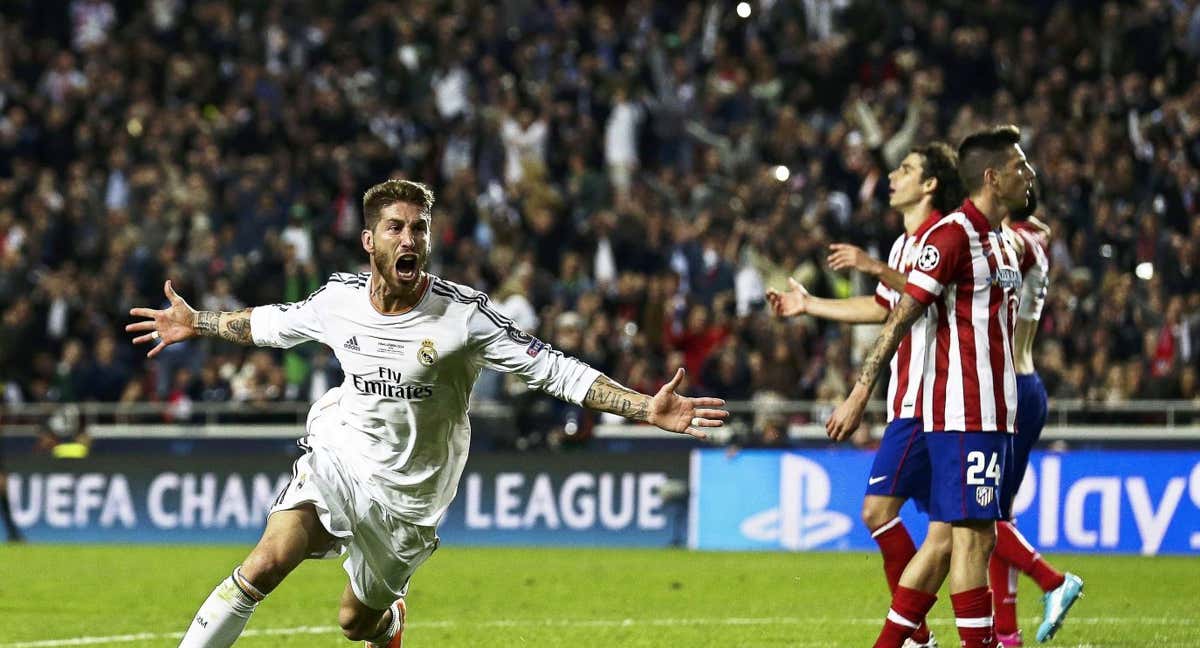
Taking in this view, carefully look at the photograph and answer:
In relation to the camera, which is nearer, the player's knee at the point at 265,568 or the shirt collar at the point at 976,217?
the player's knee at the point at 265,568

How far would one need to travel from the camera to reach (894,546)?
8664 mm

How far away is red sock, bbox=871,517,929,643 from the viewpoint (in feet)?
28.2

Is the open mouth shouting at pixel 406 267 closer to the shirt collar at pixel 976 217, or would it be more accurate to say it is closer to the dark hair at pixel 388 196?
the dark hair at pixel 388 196

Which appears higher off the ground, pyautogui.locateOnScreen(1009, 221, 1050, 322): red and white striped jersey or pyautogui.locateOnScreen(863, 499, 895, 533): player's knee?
pyautogui.locateOnScreen(1009, 221, 1050, 322): red and white striped jersey

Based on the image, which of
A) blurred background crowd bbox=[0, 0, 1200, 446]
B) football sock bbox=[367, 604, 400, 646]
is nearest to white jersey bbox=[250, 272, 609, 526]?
football sock bbox=[367, 604, 400, 646]

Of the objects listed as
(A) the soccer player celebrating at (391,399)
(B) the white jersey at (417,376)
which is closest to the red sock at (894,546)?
(A) the soccer player celebrating at (391,399)

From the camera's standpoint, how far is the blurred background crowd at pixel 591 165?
18906 millimetres

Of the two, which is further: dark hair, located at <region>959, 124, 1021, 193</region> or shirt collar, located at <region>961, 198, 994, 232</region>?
dark hair, located at <region>959, 124, 1021, 193</region>

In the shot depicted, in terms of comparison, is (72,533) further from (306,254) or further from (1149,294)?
(1149,294)

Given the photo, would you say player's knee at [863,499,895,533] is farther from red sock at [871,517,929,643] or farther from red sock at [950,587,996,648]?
red sock at [950,587,996,648]

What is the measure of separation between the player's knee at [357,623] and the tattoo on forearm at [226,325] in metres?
1.19

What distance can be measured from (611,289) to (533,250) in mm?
1307

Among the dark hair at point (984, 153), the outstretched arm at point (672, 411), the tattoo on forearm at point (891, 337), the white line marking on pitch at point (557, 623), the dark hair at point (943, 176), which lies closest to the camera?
the outstretched arm at point (672, 411)

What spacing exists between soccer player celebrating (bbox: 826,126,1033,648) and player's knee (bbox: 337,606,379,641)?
6.78 feet
